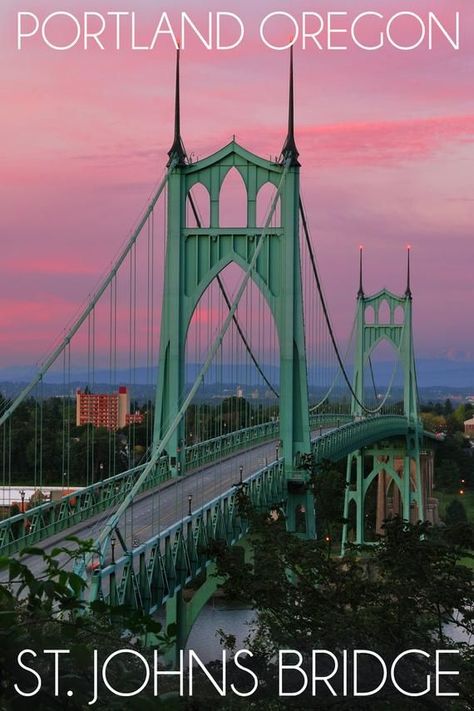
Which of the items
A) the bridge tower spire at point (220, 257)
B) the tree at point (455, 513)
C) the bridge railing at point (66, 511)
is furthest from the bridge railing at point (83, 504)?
the tree at point (455, 513)

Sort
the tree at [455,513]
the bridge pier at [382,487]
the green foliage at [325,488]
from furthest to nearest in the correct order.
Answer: the tree at [455,513] → the bridge pier at [382,487] → the green foliage at [325,488]

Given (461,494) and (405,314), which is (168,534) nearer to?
(405,314)

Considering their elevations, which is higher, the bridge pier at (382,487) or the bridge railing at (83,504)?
the bridge railing at (83,504)

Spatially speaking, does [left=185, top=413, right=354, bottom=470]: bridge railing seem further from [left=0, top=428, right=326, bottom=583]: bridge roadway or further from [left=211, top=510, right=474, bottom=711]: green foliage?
[left=211, top=510, right=474, bottom=711]: green foliage

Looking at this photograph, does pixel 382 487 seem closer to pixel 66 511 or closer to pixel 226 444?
pixel 226 444

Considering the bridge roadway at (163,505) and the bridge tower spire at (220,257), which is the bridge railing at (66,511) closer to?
the bridge roadway at (163,505)

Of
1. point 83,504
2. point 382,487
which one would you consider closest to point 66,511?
point 83,504
